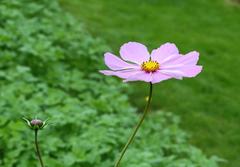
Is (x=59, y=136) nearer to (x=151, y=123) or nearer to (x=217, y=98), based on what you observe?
(x=151, y=123)

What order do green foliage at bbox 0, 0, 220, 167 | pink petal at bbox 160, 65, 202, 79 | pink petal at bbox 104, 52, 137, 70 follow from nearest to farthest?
pink petal at bbox 160, 65, 202, 79 < pink petal at bbox 104, 52, 137, 70 < green foliage at bbox 0, 0, 220, 167

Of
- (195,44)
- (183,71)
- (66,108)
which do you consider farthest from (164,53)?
(195,44)

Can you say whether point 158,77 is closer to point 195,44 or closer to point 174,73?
point 174,73

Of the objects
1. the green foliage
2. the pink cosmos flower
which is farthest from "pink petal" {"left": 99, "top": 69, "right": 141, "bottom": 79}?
the green foliage

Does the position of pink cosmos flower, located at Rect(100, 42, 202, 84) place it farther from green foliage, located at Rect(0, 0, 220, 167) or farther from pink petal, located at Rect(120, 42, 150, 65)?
green foliage, located at Rect(0, 0, 220, 167)

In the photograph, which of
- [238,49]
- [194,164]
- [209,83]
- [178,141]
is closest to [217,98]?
[209,83]

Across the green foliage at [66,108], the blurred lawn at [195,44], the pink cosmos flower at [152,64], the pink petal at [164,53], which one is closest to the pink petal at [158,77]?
the pink cosmos flower at [152,64]

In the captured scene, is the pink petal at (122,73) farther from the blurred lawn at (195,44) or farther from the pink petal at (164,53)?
the blurred lawn at (195,44)
